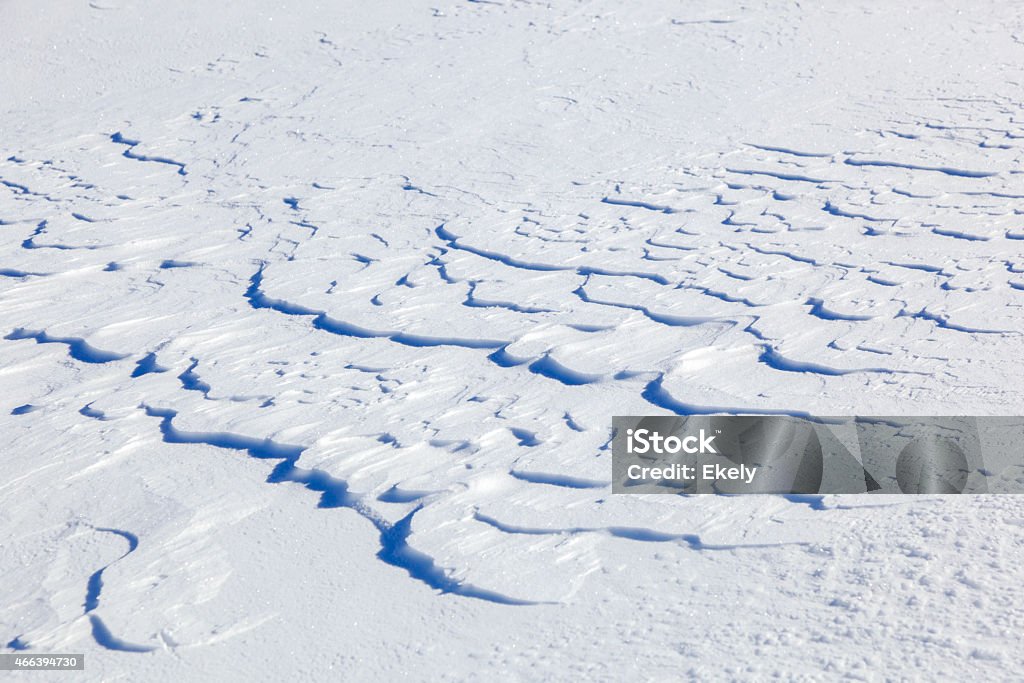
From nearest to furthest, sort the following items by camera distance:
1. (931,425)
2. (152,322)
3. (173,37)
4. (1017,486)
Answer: (1017,486), (931,425), (152,322), (173,37)

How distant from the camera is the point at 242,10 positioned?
6.12m

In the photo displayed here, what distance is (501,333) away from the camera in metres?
2.81

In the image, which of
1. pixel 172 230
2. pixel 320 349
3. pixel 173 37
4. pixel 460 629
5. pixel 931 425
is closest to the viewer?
pixel 460 629

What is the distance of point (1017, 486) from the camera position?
6.34 feet

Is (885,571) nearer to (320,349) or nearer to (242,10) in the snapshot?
(320,349)

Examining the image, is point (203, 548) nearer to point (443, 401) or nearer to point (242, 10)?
point (443, 401)

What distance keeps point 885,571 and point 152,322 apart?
2228 millimetres

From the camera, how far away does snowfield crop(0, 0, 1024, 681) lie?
1.74 metres

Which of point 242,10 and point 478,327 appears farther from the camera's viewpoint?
point 242,10

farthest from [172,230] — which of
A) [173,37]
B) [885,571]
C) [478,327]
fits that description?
[885,571]

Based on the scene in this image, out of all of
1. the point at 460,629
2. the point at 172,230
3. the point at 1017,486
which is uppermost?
the point at 172,230

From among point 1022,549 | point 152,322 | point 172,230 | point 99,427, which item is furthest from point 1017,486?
point 172,230

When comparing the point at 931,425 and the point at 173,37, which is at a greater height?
the point at 173,37

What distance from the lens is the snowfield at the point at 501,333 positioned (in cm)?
174
